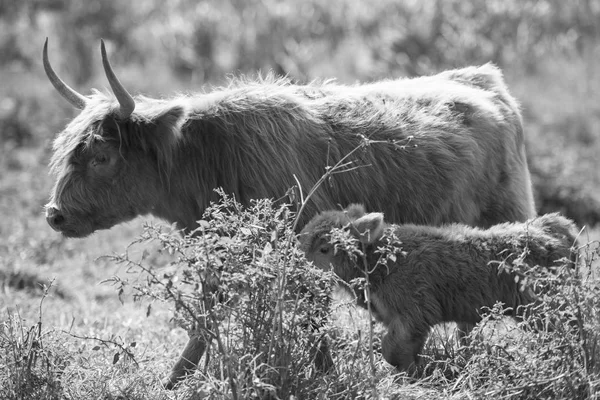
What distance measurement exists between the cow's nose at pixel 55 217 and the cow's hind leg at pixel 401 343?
2122mm

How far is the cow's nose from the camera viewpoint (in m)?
5.55

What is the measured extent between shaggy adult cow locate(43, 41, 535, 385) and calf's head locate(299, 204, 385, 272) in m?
0.33

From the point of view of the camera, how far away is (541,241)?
16.9 ft

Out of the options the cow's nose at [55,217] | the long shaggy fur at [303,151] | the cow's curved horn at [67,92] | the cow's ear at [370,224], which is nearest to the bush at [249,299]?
the cow's ear at [370,224]

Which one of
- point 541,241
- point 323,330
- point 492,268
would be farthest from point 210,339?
point 541,241

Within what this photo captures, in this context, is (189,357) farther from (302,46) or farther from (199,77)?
(302,46)

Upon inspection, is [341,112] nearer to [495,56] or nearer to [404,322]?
[404,322]

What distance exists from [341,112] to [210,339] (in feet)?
6.77

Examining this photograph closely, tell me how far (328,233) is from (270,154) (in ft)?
2.31

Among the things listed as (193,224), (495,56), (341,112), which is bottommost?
(495,56)

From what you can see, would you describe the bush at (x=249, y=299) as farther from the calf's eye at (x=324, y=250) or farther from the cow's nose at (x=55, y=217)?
the cow's nose at (x=55, y=217)

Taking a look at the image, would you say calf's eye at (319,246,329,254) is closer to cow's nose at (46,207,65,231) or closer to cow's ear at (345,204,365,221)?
cow's ear at (345,204,365,221)

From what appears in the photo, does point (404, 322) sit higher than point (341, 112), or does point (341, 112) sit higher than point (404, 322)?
point (341, 112)

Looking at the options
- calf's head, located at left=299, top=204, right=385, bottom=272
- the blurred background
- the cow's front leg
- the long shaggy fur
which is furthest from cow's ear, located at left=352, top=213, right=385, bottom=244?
the blurred background
